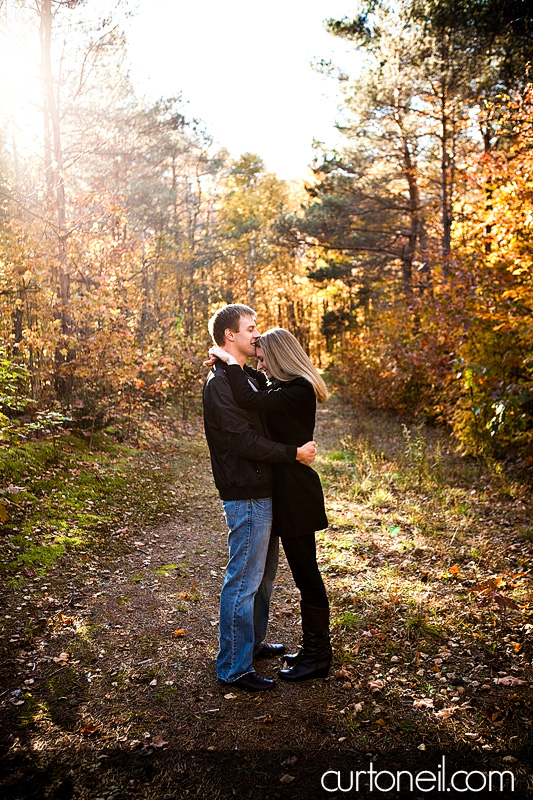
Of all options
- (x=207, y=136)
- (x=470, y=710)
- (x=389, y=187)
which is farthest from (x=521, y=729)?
(x=207, y=136)

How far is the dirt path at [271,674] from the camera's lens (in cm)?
280

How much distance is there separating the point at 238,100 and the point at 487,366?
19.9 m

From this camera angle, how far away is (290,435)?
3.45 metres

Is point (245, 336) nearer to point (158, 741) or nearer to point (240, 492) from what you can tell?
point (240, 492)

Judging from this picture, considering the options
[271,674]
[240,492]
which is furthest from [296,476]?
[271,674]

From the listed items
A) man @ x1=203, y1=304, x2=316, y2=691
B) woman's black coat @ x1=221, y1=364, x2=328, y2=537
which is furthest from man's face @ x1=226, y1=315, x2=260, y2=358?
woman's black coat @ x1=221, y1=364, x2=328, y2=537

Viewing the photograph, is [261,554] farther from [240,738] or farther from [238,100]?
[238,100]

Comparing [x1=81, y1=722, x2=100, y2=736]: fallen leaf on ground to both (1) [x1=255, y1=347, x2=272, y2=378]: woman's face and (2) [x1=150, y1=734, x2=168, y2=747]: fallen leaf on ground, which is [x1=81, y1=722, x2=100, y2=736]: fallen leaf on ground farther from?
(1) [x1=255, y1=347, x2=272, y2=378]: woman's face

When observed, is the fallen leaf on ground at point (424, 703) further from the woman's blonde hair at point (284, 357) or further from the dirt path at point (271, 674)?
the woman's blonde hair at point (284, 357)

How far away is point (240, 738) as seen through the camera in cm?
301

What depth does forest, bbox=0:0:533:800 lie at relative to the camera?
10.2 feet

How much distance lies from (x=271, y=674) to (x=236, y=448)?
152 cm

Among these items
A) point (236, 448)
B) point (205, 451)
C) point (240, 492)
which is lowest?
point (205, 451)

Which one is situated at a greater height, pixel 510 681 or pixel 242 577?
pixel 242 577
